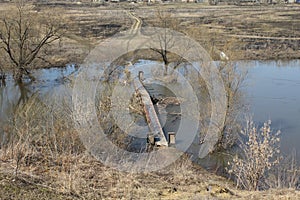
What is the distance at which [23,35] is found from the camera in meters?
21.8

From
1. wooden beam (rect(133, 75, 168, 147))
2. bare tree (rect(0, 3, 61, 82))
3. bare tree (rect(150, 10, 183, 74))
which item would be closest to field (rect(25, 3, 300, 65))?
bare tree (rect(150, 10, 183, 74))

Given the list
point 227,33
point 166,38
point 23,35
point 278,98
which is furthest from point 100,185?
point 227,33

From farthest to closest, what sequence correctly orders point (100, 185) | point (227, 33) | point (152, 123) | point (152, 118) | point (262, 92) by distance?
1. point (227, 33)
2. point (262, 92)
3. point (152, 118)
4. point (152, 123)
5. point (100, 185)

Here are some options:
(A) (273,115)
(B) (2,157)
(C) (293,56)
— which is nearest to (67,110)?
(B) (2,157)

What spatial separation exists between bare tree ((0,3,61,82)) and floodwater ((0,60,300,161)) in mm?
1089

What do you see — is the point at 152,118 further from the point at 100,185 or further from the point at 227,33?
the point at 227,33

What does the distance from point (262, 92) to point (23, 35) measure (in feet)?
42.9

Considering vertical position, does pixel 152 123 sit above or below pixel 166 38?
below

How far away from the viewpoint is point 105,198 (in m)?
7.10

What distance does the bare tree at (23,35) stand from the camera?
2166cm

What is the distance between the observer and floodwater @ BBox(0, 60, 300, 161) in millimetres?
15407

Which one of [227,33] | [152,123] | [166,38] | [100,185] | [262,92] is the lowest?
[152,123]

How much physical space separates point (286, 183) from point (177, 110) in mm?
7802

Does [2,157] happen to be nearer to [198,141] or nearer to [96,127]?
[96,127]
